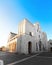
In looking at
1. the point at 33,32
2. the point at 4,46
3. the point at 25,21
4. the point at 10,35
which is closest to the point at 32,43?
the point at 33,32

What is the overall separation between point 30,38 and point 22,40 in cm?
236

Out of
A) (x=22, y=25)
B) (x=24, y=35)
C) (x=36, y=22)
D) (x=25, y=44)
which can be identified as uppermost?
(x=36, y=22)

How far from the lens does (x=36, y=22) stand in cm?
2759

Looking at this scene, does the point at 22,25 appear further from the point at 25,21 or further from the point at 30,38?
the point at 30,38

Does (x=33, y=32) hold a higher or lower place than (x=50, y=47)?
higher

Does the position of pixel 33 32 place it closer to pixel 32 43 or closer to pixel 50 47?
pixel 32 43

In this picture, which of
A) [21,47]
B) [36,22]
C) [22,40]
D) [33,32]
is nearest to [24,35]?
[22,40]

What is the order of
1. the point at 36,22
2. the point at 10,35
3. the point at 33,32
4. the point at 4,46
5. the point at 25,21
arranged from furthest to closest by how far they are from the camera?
the point at 4,46 → the point at 10,35 → the point at 36,22 → the point at 33,32 → the point at 25,21

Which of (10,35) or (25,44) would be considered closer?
(25,44)

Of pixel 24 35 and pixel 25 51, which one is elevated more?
pixel 24 35

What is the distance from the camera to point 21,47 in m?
19.9

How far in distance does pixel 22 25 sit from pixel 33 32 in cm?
365

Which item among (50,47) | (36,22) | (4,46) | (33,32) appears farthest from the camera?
(50,47)

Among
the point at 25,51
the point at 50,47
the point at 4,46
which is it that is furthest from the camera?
the point at 50,47
